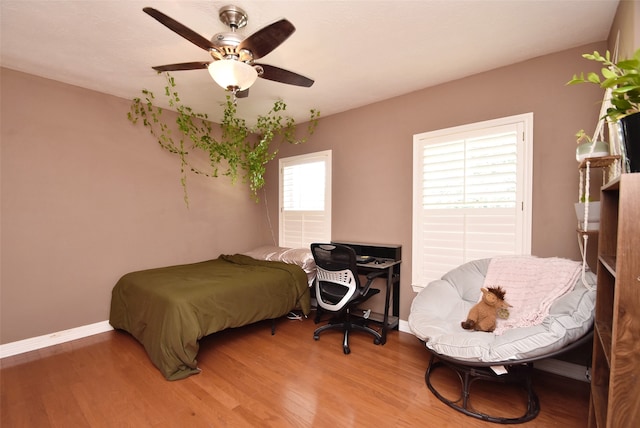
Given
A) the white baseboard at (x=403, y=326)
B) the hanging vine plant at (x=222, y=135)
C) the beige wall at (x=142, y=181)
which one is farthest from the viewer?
the hanging vine plant at (x=222, y=135)

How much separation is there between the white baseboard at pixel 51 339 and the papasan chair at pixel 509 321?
3.21 meters

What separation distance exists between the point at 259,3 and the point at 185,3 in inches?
17.6

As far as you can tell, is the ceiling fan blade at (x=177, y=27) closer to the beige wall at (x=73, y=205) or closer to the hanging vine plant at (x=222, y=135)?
the hanging vine plant at (x=222, y=135)

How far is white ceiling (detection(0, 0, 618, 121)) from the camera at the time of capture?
1.83 metres

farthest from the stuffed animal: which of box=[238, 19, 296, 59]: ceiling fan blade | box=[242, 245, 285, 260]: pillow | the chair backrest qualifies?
box=[242, 245, 285, 260]: pillow

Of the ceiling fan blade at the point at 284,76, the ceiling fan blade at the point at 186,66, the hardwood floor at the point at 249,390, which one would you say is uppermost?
the ceiling fan blade at the point at 186,66

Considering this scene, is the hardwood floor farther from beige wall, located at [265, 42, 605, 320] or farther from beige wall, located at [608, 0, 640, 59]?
beige wall, located at [608, 0, 640, 59]

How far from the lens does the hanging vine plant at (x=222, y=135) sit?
3451 mm

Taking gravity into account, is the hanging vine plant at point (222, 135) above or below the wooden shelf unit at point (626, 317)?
above

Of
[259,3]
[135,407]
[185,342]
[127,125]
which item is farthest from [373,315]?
[127,125]

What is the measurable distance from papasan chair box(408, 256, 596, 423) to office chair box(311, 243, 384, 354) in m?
0.59

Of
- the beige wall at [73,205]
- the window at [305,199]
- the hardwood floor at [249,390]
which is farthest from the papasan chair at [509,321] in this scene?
the beige wall at [73,205]

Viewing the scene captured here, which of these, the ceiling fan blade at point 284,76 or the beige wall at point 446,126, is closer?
the ceiling fan blade at point 284,76

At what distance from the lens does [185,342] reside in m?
2.27
